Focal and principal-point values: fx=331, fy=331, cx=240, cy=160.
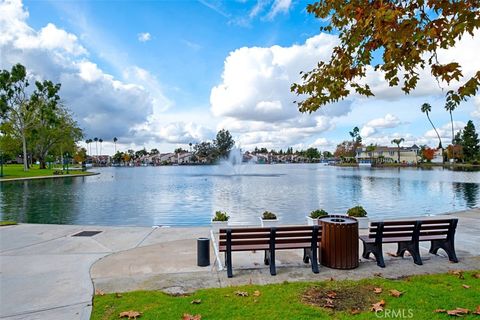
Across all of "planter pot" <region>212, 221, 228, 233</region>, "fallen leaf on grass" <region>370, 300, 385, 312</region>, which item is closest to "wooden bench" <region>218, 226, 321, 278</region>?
"fallen leaf on grass" <region>370, 300, 385, 312</region>

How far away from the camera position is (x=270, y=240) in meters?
6.35

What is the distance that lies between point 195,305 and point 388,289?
3.13m

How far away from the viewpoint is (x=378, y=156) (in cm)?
14488

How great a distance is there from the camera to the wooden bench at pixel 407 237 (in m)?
6.82

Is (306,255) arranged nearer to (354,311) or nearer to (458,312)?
(354,311)

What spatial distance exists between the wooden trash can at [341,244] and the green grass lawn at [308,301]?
28.8 inches

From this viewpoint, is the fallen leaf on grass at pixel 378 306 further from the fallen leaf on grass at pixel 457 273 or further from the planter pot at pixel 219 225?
the planter pot at pixel 219 225

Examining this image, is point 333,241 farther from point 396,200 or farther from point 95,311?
point 396,200

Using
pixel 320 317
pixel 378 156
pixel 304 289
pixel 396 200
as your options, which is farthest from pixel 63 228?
pixel 378 156

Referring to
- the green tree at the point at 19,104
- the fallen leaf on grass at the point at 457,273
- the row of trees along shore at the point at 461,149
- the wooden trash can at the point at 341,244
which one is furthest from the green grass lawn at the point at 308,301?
the row of trees along shore at the point at 461,149

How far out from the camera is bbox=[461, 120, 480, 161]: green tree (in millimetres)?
94938

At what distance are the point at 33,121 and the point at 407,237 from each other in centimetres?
6575

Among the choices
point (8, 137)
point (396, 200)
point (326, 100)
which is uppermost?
point (8, 137)

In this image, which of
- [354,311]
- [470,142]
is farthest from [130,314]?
[470,142]
